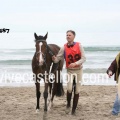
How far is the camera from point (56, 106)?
8641 millimetres

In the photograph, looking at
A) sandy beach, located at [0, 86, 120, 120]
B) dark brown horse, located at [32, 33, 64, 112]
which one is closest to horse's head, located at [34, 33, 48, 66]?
dark brown horse, located at [32, 33, 64, 112]

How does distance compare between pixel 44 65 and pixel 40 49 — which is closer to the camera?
pixel 40 49

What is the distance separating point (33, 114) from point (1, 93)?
3.72 metres

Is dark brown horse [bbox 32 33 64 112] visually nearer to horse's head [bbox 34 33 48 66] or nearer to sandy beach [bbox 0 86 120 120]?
horse's head [bbox 34 33 48 66]

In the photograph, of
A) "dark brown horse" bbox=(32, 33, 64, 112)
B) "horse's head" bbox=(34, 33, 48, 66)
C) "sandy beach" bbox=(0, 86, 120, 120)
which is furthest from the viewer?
"sandy beach" bbox=(0, 86, 120, 120)

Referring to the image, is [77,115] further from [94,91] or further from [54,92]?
[94,91]

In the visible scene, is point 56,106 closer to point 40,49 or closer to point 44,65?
point 44,65

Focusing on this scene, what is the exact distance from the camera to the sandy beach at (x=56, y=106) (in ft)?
24.2

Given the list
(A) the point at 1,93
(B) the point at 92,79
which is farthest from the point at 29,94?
(B) the point at 92,79

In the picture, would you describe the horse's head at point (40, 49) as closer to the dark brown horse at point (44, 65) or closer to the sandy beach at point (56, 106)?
the dark brown horse at point (44, 65)

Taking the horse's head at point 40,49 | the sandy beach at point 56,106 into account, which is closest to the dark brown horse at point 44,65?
the horse's head at point 40,49

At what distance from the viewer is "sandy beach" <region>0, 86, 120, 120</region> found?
7.37m

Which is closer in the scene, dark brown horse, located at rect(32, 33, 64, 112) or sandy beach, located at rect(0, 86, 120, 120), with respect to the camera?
dark brown horse, located at rect(32, 33, 64, 112)

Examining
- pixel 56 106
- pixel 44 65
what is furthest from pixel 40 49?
pixel 56 106
